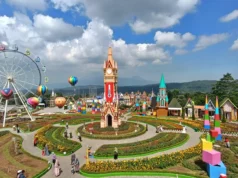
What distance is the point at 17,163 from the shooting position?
22.4 m

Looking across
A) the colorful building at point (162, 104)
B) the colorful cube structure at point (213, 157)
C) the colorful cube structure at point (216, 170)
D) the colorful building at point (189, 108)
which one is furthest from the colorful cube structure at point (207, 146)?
the colorful building at point (162, 104)

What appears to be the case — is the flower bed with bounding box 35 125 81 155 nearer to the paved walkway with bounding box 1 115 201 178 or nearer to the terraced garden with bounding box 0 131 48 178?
the paved walkway with bounding box 1 115 201 178

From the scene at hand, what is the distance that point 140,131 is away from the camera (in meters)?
36.5

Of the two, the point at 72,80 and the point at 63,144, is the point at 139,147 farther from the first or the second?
the point at 72,80

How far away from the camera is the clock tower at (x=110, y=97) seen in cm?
3912

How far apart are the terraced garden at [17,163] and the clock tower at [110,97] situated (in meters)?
16.7

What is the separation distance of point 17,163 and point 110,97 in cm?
2167

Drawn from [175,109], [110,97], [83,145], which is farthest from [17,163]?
[175,109]

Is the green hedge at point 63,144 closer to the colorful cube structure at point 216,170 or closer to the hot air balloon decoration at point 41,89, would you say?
the hot air balloon decoration at point 41,89

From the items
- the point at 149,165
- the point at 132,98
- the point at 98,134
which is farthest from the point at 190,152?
the point at 132,98

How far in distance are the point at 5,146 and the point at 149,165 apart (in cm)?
2193

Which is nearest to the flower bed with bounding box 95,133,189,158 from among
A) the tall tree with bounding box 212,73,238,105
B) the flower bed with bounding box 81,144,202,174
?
the flower bed with bounding box 81,144,202,174

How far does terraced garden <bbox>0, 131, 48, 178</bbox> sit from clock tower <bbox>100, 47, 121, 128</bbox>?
1672 cm

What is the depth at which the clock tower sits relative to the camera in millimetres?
39125
